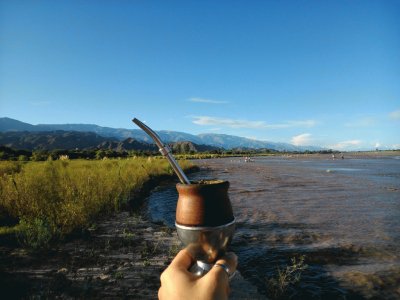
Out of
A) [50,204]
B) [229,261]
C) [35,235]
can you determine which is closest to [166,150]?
[229,261]

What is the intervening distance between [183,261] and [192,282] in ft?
0.58

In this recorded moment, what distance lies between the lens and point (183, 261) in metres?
2.05

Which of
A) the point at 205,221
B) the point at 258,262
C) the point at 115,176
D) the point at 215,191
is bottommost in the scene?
the point at 258,262

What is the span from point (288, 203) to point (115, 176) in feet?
25.9

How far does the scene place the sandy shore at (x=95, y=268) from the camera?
16.4 feet

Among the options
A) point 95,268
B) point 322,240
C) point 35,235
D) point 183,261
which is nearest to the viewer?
point 183,261

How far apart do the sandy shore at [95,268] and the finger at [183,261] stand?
10.6 feet

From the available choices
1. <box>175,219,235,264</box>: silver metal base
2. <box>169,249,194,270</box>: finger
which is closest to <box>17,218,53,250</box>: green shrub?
<box>169,249,194,270</box>: finger

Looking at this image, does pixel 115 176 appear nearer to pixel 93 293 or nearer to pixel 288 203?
pixel 288 203

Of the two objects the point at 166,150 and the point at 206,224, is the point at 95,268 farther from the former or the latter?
the point at 206,224

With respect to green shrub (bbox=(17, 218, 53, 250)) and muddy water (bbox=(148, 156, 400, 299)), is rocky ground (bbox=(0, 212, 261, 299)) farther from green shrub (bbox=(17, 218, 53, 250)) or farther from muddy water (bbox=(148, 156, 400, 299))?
muddy water (bbox=(148, 156, 400, 299))

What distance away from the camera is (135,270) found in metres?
5.96

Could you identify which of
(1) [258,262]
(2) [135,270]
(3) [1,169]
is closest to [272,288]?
(1) [258,262]

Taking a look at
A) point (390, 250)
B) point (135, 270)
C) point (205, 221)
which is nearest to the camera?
point (205, 221)
